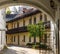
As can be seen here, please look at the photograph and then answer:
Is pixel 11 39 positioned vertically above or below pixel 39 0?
below

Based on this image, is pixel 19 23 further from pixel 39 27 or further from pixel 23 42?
pixel 39 27

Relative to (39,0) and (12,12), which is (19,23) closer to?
(12,12)

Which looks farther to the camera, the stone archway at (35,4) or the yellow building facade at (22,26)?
the yellow building facade at (22,26)

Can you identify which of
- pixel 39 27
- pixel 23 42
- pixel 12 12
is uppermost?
pixel 12 12

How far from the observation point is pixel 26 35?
37.2m

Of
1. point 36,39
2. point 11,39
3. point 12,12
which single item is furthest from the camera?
point 12,12

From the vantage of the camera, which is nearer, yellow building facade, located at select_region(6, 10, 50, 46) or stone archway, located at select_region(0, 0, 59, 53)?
stone archway, located at select_region(0, 0, 59, 53)

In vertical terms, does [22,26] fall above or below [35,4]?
below

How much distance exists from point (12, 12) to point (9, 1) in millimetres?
40650

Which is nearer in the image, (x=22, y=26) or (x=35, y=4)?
(x=35, y=4)

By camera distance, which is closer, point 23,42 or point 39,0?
point 39,0

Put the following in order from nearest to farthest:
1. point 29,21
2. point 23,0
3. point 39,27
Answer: point 23,0
point 39,27
point 29,21

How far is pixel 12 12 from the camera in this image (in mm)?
53656

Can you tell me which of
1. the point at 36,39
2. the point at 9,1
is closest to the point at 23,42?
the point at 36,39
